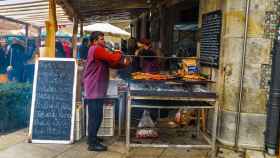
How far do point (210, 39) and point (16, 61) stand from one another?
729 cm

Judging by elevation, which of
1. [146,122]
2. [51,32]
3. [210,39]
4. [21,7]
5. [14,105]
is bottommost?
[146,122]

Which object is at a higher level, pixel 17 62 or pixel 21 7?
pixel 21 7

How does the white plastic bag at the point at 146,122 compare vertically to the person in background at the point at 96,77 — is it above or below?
below

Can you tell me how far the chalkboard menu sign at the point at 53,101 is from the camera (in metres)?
5.97

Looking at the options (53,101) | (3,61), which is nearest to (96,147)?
(53,101)

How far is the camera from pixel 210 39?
605cm

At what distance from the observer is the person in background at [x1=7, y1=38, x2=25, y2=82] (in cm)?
1115

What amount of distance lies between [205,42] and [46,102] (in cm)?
303

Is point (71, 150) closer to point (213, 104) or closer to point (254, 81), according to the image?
point (213, 104)

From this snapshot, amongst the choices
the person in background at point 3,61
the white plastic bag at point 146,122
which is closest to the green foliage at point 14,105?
the white plastic bag at point 146,122

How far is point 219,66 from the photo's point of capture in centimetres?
569

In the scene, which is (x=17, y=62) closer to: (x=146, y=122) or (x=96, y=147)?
(x=146, y=122)

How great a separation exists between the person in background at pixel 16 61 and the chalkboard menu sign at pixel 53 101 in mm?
5474

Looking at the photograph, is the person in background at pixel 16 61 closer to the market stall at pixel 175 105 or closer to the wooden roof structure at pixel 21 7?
the wooden roof structure at pixel 21 7
